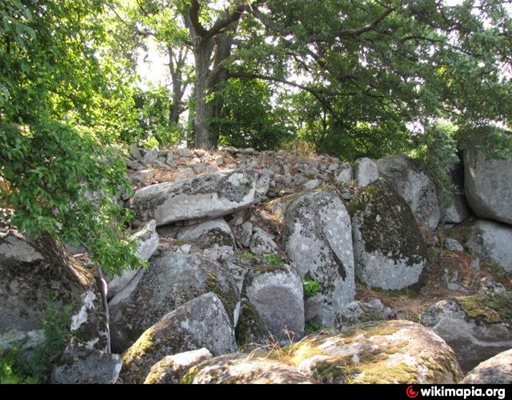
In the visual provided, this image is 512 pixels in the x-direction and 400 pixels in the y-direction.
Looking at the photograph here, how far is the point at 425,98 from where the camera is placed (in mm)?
9727

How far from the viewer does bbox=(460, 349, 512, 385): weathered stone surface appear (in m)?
3.43

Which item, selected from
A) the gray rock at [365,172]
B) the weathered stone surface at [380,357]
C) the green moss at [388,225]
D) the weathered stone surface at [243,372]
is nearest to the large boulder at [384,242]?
the green moss at [388,225]

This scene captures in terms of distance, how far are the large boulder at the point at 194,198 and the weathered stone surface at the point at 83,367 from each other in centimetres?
381

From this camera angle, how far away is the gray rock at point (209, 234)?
26.8 ft

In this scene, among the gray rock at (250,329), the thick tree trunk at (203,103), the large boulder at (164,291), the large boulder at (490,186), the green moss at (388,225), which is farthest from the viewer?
the thick tree trunk at (203,103)

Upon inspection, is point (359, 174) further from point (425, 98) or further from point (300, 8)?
point (300, 8)

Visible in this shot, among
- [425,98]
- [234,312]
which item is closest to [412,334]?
[234,312]

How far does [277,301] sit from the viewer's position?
7.48 metres

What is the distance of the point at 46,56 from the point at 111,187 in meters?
1.56

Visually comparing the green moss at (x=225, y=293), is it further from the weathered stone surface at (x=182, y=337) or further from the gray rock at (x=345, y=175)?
the gray rock at (x=345, y=175)

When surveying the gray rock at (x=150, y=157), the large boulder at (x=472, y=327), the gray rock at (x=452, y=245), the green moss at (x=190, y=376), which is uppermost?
the gray rock at (x=150, y=157)

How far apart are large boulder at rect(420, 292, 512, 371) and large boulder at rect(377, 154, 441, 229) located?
5.17 meters

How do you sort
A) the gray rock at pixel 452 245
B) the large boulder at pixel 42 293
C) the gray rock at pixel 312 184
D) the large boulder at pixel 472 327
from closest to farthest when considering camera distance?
the large boulder at pixel 42 293, the large boulder at pixel 472 327, the gray rock at pixel 312 184, the gray rock at pixel 452 245
